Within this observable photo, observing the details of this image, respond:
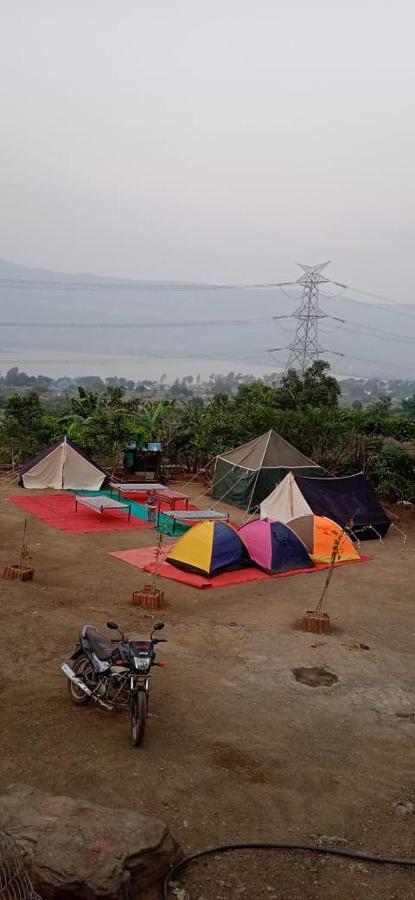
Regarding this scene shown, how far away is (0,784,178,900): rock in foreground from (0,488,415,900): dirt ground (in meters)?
0.32

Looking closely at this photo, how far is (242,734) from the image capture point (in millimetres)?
6055

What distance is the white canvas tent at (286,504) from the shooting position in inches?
600

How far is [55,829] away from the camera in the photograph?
3.94 meters

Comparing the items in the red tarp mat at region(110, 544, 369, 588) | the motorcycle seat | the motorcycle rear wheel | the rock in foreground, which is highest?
the motorcycle seat

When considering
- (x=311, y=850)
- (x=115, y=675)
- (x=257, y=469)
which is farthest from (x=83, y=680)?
(x=257, y=469)

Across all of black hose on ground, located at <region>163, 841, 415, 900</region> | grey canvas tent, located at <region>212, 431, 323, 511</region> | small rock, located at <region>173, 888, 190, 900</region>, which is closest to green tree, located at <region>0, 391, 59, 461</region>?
grey canvas tent, located at <region>212, 431, 323, 511</region>

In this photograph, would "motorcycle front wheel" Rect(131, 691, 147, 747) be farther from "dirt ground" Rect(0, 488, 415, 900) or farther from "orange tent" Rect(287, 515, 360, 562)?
"orange tent" Rect(287, 515, 360, 562)

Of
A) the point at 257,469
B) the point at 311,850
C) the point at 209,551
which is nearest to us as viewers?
the point at 311,850

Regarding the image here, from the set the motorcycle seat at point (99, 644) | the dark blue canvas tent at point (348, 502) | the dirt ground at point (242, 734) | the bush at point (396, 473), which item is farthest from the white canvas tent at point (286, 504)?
the motorcycle seat at point (99, 644)

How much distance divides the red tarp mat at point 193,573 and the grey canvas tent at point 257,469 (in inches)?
192

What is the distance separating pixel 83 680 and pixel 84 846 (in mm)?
2516

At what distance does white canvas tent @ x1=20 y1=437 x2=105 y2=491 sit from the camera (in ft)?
64.5

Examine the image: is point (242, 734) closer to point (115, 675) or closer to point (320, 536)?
point (115, 675)

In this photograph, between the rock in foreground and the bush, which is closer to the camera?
the rock in foreground
